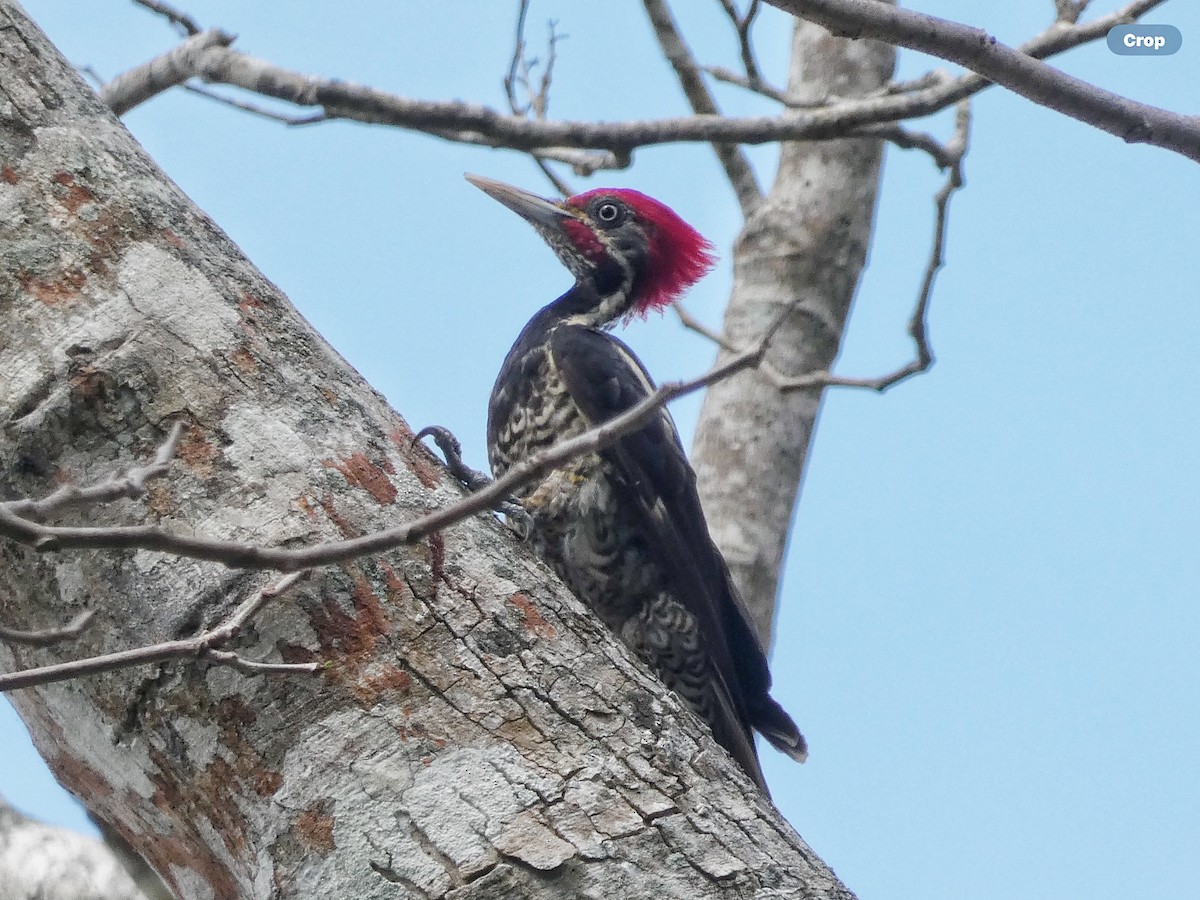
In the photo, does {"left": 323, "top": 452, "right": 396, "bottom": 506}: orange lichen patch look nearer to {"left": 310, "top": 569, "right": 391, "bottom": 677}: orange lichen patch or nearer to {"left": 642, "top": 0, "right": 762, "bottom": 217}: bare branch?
{"left": 310, "top": 569, "right": 391, "bottom": 677}: orange lichen patch

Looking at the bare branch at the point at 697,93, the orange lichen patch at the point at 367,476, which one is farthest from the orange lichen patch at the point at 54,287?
the bare branch at the point at 697,93

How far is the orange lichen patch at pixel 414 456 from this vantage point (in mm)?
2338

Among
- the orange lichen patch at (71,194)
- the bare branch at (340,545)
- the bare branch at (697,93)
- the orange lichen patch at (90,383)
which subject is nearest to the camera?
the bare branch at (340,545)

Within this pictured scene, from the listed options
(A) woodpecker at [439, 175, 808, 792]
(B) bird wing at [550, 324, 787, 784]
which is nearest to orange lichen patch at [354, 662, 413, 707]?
(A) woodpecker at [439, 175, 808, 792]

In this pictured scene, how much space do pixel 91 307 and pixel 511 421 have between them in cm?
225

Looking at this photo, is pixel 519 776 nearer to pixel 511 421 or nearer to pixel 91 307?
pixel 91 307

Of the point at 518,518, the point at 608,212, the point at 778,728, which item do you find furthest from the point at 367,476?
the point at 608,212

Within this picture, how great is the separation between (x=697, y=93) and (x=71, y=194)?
326 cm

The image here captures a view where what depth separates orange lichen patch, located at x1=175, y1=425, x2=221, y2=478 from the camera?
215 cm

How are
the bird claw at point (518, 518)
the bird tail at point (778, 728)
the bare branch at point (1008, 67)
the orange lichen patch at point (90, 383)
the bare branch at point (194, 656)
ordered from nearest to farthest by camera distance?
the bare branch at point (194, 656), the orange lichen patch at point (90, 383), the bare branch at point (1008, 67), the bird claw at point (518, 518), the bird tail at point (778, 728)

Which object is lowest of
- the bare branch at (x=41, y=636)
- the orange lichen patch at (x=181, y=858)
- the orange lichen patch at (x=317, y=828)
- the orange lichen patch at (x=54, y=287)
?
the orange lichen patch at (x=181, y=858)

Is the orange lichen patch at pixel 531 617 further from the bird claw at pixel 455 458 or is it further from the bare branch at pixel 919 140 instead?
the bare branch at pixel 919 140

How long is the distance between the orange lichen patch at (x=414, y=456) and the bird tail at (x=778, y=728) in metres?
2.00

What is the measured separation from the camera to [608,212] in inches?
209
